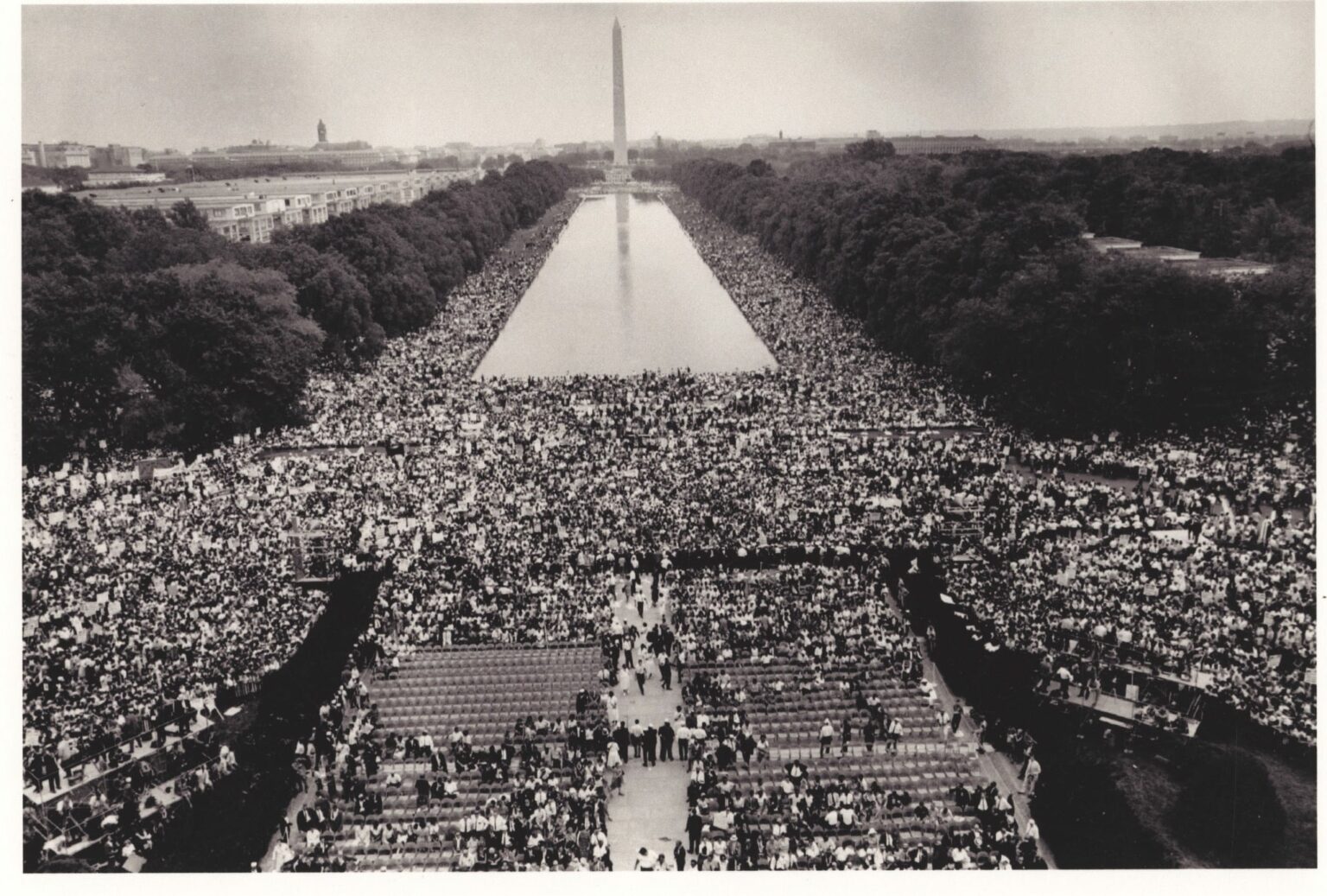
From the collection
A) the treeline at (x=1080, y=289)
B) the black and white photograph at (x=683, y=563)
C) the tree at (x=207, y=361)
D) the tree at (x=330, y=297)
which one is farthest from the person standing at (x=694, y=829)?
the tree at (x=330, y=297)

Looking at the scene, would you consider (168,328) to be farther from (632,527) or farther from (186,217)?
(186,217)

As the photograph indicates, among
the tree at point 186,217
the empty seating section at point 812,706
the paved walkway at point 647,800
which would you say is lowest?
the paved walkway at point 647,800

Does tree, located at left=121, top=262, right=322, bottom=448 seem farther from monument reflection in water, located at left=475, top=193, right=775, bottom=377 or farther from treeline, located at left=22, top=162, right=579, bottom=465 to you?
monument reflection in water, located at left=475, top=193, right=775, bottom=377

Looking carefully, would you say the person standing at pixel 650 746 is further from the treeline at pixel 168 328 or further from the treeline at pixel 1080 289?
the treeline at pixel 168 328

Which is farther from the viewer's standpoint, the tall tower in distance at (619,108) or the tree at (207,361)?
the tall tower in distance at (619,108)

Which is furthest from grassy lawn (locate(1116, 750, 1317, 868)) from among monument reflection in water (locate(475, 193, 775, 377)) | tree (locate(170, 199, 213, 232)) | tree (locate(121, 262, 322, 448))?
tree (locate(170, 199, 213, 232))

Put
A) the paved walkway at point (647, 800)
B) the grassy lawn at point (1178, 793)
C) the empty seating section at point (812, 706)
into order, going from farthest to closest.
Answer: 1. the empty seating section at point (812, 706)
2. the paved walkway at point (647, 800)
3. the grassy lawn at point (1178, 793)

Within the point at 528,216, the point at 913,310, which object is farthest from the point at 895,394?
the point at 528,216
